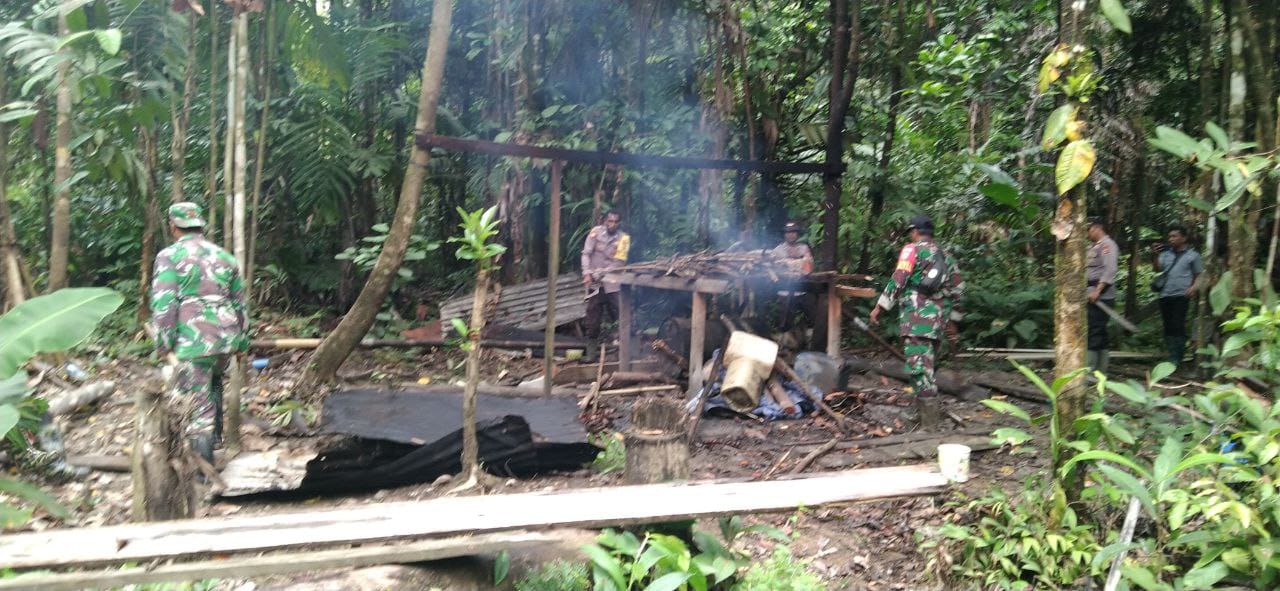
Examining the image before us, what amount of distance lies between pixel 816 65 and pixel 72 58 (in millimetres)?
8163

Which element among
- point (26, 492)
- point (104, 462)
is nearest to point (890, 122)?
point (104, 462)

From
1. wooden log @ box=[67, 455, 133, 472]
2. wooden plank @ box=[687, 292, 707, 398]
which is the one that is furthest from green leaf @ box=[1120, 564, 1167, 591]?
wooden log @ box=[67, 455, 133, 472]

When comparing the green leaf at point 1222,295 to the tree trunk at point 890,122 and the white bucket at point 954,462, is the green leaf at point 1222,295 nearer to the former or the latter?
the white bucket at point 954,462

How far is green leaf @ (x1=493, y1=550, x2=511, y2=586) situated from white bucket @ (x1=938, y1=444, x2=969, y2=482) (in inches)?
101

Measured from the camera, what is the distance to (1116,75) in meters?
9.55

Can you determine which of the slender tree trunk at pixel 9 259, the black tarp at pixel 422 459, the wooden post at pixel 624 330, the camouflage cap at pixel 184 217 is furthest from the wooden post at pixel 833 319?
the slender tree trunk at pixel 9 259

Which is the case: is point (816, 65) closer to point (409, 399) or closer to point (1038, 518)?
point (409, 399)

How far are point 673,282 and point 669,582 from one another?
15.0ft

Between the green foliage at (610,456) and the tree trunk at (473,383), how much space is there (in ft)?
3.27

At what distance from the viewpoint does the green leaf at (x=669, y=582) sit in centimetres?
358

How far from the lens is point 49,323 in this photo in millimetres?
3559

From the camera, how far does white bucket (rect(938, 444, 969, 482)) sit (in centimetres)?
468

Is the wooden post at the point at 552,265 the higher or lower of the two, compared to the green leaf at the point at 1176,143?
lower

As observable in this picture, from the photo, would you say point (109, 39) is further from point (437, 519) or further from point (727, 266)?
point (727, 266)
